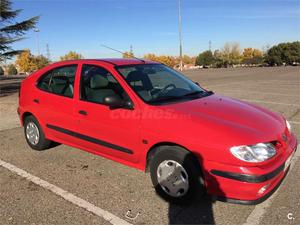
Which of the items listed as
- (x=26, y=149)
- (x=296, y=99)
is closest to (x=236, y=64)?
(x=296, y=99)

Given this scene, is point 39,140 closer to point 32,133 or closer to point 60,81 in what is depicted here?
point 32,133

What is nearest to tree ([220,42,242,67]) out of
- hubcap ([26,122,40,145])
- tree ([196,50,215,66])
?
tree ([196,50,215,66])

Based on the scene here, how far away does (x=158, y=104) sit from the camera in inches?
162

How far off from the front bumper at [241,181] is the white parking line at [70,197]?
0.97 meters

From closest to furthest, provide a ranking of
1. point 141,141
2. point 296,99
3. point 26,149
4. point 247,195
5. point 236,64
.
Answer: point 247,195 < point 141,141 < point 26,149 < point 296,99 < point 236,64

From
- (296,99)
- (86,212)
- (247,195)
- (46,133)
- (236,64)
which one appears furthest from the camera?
(236,64)

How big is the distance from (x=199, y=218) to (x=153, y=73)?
7.26 ft

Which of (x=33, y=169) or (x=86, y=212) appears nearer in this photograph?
(x=86, y=212)

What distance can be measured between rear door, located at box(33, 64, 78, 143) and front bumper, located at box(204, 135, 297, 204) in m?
2.28

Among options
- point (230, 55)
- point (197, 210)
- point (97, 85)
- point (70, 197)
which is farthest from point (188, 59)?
point (197, 210)

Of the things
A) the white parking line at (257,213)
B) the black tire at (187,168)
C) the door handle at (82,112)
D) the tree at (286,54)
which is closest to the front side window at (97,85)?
the door handle at (82,112)

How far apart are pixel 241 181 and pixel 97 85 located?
Answer: 236cm

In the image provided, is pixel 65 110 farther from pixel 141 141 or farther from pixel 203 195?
pixel 203 195

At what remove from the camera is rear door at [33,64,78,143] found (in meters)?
5.02
